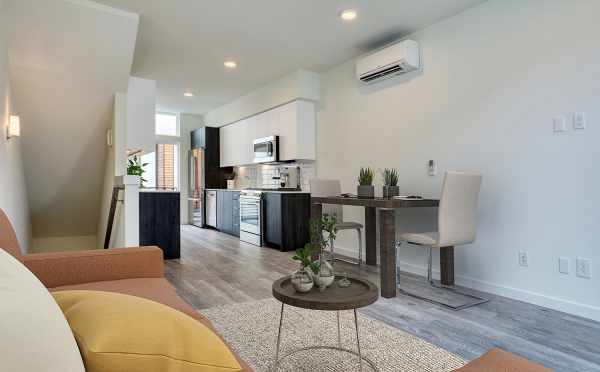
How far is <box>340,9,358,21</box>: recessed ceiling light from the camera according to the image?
11.6ft

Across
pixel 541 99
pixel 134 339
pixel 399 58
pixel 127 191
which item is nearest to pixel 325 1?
pixel 399 58

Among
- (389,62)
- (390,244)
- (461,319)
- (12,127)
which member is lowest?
(461,319)

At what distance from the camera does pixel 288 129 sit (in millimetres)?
5523

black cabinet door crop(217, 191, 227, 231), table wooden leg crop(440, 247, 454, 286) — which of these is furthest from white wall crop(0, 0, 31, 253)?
table wooden leg crop(440, 247, 454, 286)

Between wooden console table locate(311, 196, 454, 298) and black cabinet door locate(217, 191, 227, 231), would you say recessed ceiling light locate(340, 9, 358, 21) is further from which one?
black cabinet door locate(217, 191, 227, 231)

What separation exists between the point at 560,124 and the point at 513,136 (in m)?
0.36

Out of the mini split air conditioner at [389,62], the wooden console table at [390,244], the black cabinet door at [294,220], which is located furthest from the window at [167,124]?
the wooden console table at [390,244]

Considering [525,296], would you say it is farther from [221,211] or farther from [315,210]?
[221,211]

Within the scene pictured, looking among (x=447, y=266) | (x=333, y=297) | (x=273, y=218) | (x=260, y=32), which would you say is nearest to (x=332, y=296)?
(x=333, y=297)

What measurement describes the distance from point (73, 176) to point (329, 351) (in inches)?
161

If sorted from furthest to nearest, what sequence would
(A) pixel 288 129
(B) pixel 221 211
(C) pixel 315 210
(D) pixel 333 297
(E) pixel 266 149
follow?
(B) pixel 221 211, (E) pixel 266 149, (A) pixel 288 129, (C) pixel 315 210, (D) pixel 333 297

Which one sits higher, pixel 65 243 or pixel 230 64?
pixel 230 64

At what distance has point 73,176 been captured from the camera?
4.59 meters

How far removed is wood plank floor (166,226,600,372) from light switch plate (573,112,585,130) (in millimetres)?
1426
